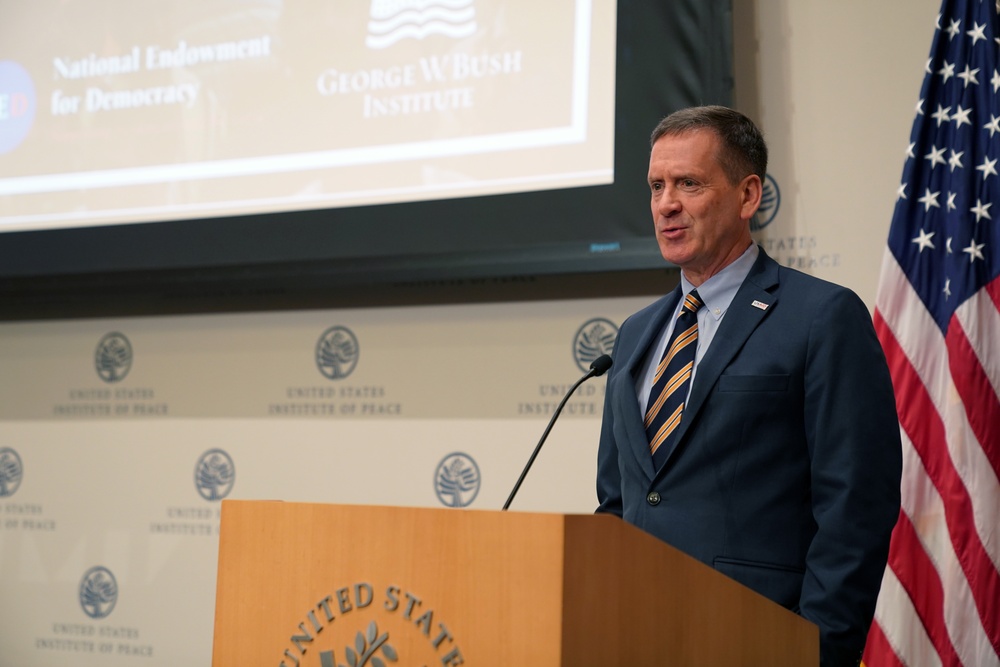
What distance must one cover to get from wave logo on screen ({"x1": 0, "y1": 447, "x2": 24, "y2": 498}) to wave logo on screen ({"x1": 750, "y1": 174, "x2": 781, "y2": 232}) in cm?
305

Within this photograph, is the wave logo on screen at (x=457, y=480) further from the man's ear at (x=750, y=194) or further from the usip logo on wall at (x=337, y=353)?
the man's ear at (x=750, y=194)

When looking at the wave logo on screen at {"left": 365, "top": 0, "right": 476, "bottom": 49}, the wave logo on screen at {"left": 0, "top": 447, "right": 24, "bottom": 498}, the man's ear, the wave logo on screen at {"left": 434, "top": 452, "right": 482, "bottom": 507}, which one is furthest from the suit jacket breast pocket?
the wave logo on screen at {"left": 0, "top": 447, "right": 24, "bottom": 498}

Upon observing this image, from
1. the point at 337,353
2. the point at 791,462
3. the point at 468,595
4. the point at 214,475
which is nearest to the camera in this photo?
the point at 468,595

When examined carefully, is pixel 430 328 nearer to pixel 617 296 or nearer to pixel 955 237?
pixel 617 296

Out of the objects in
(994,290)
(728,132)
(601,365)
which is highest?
(728,132)

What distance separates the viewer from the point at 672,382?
1.85 m

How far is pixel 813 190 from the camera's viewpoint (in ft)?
9.98

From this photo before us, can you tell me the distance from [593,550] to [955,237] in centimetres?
194

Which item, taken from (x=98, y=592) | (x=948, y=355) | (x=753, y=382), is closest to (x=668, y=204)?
(x=753, y=382)

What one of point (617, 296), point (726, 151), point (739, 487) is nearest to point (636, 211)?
point (617, 296)

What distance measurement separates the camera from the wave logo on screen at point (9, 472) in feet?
13.5

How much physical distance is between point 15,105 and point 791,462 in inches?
143

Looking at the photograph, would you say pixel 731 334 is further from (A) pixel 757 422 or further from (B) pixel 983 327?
(B) pixel 983 327

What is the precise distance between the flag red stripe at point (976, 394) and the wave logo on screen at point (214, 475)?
2475mm
